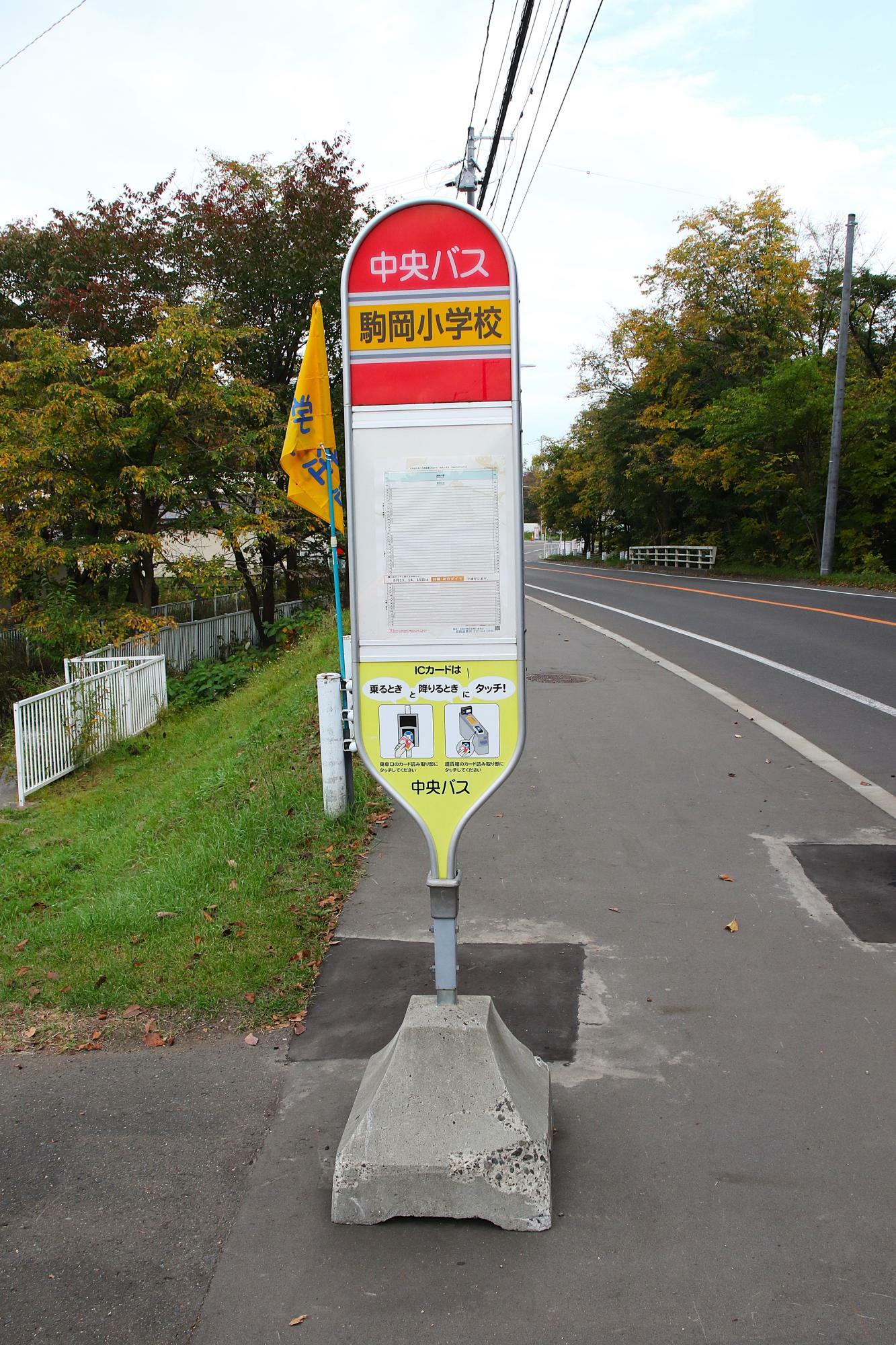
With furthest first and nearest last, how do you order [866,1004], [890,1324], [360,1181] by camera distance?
[866,1004], [360,1181], [890,1324]

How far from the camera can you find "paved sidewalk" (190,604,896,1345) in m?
2.63

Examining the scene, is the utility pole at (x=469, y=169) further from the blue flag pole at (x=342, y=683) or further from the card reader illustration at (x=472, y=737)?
the card reader illustration at (x=472, y=737)

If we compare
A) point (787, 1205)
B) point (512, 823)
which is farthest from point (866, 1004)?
point (512, 823)

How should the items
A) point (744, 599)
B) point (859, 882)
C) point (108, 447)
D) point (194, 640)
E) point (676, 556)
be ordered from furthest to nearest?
point (676, 556) → point (194, 640) → point (744, 599) → point (108, 447) → point (859, 882)

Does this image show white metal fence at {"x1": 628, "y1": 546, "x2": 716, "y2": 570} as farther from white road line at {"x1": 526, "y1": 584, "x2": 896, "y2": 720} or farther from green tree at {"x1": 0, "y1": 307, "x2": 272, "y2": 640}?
green tree at {"x1": 0, "y1": 307, "x2": 272, "y2": 640}

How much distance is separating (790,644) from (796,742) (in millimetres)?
6138

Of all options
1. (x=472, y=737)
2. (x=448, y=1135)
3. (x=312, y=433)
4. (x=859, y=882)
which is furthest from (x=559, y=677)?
(x=448, y=1135)

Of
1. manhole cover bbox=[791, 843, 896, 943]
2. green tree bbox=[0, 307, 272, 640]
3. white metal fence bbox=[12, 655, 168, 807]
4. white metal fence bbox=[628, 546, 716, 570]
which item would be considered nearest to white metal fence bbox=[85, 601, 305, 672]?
green tree bbox=[0, 307, 272, 640]

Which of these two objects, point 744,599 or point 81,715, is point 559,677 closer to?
point 81,715

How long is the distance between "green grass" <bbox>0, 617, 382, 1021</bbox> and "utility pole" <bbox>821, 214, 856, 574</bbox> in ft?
71.6

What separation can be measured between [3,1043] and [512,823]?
3.33 m

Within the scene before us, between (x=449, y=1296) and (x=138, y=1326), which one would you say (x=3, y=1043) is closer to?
(x=138, y=1326)

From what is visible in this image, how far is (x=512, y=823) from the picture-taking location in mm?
6480

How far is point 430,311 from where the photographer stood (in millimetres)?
3189
